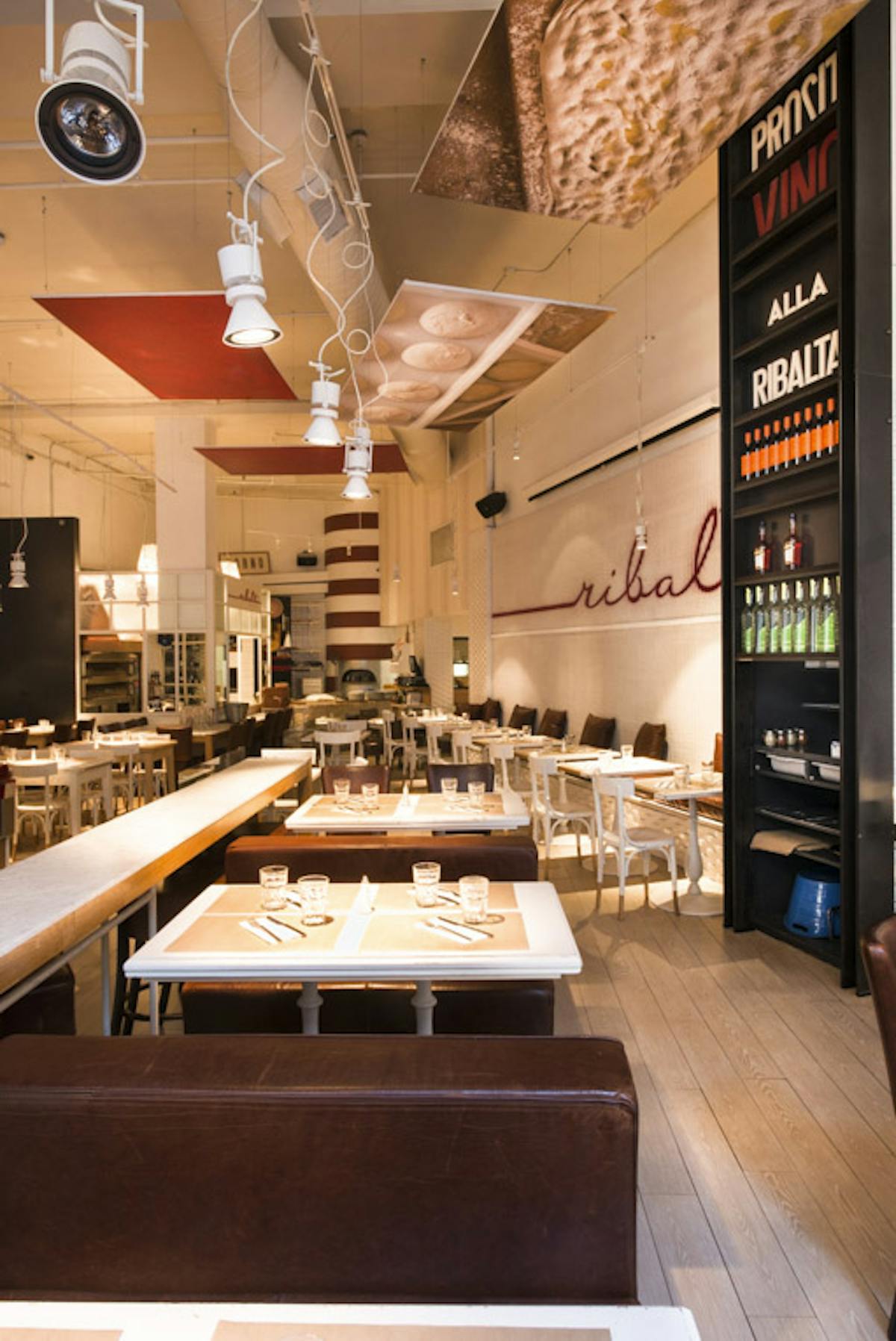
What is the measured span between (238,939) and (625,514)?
25.0 feet

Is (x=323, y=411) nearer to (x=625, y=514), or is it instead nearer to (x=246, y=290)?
(x=246, y=290)

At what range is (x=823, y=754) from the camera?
15.9ft

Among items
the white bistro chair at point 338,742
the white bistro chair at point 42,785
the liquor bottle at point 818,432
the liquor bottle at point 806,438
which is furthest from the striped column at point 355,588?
the liquor bottle at point 818,432

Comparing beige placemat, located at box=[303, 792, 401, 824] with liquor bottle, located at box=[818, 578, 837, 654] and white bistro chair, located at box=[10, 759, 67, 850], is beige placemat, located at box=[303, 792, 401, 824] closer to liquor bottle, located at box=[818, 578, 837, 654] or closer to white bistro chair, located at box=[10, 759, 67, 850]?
liquor bottle, located at box=[818, 578, 837, 654]

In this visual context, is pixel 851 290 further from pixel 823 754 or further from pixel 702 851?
pixel 702 851

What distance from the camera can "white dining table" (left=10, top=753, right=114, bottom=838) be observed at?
7.48 m

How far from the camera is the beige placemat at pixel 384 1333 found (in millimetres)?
Answer: 1066

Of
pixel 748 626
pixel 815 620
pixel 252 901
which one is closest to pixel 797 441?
pixel 815 620

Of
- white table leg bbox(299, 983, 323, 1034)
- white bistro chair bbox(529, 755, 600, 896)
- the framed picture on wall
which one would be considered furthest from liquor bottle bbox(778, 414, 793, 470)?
the framed picture on wall

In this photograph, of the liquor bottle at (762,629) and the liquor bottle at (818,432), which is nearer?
the liquor bottle at (818,432)

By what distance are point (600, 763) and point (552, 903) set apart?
429 cm

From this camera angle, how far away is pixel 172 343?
28.7ft

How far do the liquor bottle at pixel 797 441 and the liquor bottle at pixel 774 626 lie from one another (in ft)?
2.28

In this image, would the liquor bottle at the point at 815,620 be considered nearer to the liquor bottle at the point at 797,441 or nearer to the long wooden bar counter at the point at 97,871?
the liquor bottle at the point at 797,441
